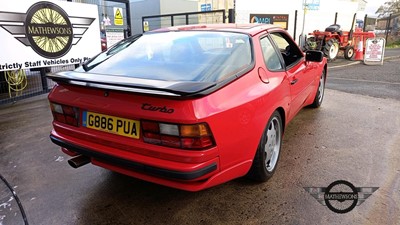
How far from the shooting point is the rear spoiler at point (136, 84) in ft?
6.42

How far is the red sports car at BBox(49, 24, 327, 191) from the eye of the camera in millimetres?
2027

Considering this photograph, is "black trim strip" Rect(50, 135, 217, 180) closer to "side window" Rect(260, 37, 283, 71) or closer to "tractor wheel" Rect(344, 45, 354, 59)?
"side window" Rect(260, 37, 283, 71)

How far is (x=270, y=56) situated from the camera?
3.04 metres

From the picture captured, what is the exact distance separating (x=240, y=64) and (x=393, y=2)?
126 feet

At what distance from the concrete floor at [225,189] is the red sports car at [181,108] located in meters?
0.29

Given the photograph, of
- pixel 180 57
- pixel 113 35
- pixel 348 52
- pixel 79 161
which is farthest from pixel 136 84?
pixel 348 52

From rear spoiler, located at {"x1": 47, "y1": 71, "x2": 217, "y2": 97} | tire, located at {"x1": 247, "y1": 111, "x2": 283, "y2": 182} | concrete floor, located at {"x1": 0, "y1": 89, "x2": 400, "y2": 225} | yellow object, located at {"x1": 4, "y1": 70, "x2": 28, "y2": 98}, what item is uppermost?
rear spoiler, located at {"x1": 47, "y1": 71, "x2": 217, "y2": 97}

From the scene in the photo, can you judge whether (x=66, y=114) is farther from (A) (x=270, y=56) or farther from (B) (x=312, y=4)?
(B) (x=312, y=4)

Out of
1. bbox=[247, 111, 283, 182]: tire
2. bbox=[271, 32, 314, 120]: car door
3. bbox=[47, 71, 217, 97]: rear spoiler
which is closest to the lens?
bbox=[47, 71, 217, 97]: rear spoiler

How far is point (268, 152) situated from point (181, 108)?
4.15 ft

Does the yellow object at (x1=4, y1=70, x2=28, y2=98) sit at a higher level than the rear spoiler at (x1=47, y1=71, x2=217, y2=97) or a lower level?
lower

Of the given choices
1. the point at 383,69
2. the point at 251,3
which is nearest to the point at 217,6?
the point at 251,3

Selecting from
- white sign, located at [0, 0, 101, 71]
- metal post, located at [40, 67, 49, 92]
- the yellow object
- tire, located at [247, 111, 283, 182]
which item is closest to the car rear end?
tire, located at [247, 111, 283, 182]

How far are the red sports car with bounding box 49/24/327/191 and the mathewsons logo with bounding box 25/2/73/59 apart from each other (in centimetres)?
372
